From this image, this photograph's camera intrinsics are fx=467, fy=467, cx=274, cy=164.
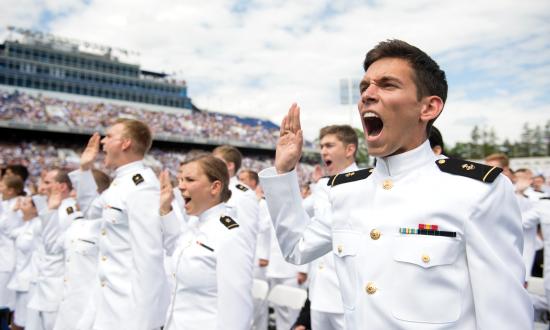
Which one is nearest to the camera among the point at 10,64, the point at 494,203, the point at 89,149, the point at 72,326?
the point at 494,203

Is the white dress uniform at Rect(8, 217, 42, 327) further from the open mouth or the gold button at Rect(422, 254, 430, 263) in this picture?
the gold button at Rect(422, 254, 430, 263)

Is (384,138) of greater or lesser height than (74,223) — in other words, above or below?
above

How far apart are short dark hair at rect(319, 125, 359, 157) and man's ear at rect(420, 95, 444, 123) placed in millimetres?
2566

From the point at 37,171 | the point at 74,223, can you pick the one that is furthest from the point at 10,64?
the point at 74,223

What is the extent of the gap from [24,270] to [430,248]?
644 cm

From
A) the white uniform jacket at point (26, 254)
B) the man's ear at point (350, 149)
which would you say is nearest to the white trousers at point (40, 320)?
the white uniform jacket at point (26, 254)

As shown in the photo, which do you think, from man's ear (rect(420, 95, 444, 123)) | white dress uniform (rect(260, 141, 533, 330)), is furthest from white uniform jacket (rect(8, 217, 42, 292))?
man's ear (rect(420, 95, 444, 123))

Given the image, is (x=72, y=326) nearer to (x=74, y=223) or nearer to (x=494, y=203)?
(x=74, y=223)

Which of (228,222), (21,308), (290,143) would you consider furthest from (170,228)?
(21,308)

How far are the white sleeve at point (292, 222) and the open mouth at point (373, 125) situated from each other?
384 mm

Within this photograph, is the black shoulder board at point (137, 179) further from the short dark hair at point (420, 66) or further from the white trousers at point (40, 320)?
the short dark hair at point (420, 66)

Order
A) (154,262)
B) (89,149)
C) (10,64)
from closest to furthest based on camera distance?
(154,262) → (89,149) → (10,64)

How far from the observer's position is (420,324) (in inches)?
67.3

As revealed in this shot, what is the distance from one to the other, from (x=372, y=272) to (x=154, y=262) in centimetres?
227
